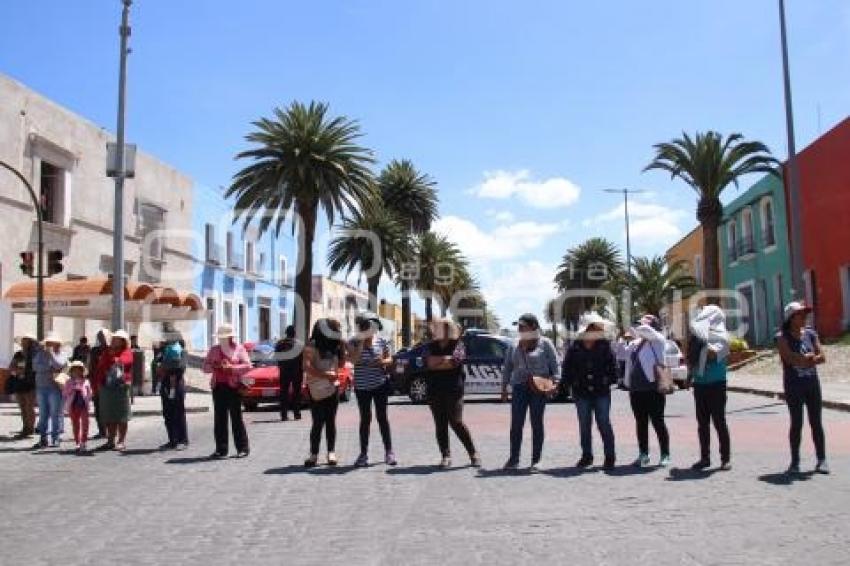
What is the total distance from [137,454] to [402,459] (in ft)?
12.0

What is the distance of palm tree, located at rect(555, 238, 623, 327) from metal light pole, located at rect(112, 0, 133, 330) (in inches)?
2380

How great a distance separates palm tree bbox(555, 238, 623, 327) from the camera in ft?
258

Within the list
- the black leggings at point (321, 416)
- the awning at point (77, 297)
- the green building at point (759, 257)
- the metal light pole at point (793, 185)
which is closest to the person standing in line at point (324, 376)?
the black leggings at point (321, 416)

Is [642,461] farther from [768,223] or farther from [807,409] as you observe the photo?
[768,223]

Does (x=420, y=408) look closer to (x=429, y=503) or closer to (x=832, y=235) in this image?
(x=429, y=503)

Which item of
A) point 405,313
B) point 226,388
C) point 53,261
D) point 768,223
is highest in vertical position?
point 768,223

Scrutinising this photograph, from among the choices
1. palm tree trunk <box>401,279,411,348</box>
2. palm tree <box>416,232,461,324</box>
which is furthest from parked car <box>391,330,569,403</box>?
palm tree <box>416,232,461,324</box>

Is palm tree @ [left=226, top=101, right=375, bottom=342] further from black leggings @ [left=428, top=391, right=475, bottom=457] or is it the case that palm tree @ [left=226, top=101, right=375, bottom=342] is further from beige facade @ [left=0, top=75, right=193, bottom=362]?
black leggings @ [left=428, top=391, right=475, bottom=457]

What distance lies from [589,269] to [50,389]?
69102 millimetres

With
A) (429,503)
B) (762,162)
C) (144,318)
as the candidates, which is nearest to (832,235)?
(762,162)

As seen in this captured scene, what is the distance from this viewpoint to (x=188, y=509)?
7789 mm

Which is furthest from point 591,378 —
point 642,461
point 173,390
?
point 173,390

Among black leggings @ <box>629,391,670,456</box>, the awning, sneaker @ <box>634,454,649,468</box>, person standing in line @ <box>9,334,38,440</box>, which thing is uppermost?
the awning

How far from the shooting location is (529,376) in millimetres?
9891
